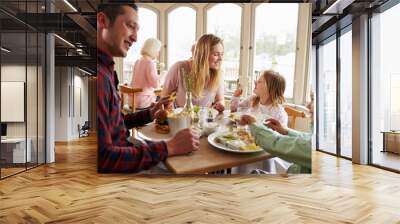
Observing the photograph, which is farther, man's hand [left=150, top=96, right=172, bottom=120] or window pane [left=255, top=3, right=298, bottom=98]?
window pane [left=255, top=3, right=298, bottom=98]

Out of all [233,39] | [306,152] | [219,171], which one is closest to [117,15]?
[233,39]

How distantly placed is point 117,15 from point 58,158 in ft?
15.0

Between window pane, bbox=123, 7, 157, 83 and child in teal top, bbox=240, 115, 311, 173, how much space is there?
51.1 inches

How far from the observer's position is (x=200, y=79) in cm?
393

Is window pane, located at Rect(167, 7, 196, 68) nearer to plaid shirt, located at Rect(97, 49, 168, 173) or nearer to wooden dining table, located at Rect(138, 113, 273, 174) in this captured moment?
plaid shirt, located at Rect(97, 49, 168, 173)

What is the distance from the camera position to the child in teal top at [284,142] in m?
3.95

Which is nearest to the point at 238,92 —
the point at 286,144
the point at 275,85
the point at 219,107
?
the point at 219,107

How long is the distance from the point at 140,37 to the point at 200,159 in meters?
1.42

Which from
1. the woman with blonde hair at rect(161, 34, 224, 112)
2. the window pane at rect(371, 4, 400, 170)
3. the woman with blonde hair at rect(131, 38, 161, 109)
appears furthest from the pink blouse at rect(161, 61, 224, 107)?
the window pane at rect(371, 4, 400, 170)

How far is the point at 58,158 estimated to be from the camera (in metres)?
7.50

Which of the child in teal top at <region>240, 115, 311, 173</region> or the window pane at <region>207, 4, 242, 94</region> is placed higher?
the window pane at <region>207, 4, 242, 94</region>

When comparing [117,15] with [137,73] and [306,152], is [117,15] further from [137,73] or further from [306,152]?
[306,152]

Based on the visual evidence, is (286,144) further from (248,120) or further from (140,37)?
(140,37)

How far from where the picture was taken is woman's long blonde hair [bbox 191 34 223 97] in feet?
12.9
